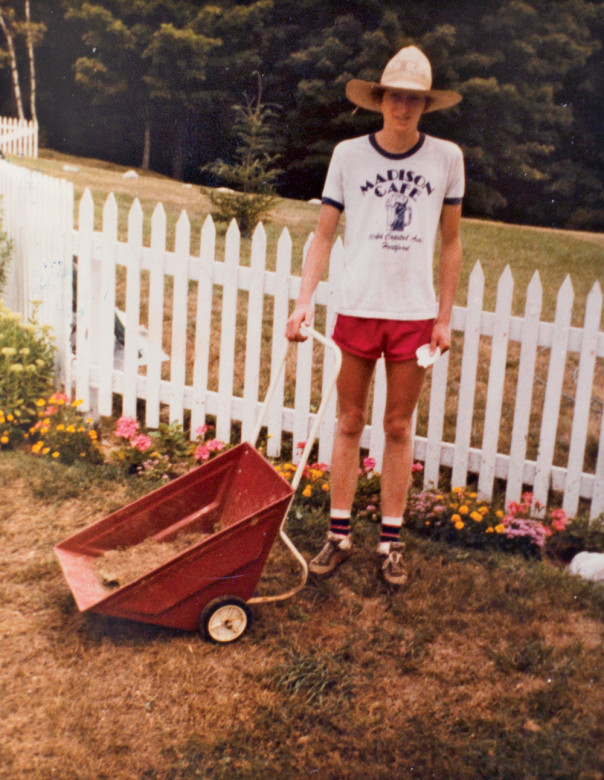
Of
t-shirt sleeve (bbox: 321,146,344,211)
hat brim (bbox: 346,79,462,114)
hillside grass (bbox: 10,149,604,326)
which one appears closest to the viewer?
hat brim (bbox: 346,79,462,114)

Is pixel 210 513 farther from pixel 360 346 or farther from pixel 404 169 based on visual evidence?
pixel 404 169

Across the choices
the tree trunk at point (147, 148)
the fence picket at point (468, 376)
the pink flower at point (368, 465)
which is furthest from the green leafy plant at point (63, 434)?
the tree trunk at point (147, 148)

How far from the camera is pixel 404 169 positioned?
8.97 ft

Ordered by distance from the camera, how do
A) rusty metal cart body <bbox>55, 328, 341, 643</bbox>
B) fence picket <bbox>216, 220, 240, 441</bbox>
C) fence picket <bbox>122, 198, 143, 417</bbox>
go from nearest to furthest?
rusty metal cart body <bbox>55, 328, 341, 643</bbox>, fence picket <bbox>216, 220, 240, 441</bbox>, fence picket <bbox>122, 198, 143, 417</bbox>

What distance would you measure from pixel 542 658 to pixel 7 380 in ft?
10.3

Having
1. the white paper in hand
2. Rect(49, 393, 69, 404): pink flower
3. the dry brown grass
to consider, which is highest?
the white paper in hand

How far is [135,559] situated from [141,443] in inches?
49.4

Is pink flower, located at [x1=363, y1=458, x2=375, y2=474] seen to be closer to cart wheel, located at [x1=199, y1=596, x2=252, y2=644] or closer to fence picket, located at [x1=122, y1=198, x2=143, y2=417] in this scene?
cart wheel, located at [x1=199, y1=596, x2=252, y2=644]

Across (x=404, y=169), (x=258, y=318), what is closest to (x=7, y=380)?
(x=258, y=318)

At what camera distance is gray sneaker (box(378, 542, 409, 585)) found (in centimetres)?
317

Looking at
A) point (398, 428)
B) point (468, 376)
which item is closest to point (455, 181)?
point (398, 428)

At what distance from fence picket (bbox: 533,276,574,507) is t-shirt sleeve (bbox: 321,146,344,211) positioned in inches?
49.7

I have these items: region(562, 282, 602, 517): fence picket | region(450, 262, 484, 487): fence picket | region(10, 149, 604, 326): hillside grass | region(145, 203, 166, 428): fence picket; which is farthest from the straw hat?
region(10, 149, 604, 326): hillside grass

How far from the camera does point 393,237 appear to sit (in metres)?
2.78
